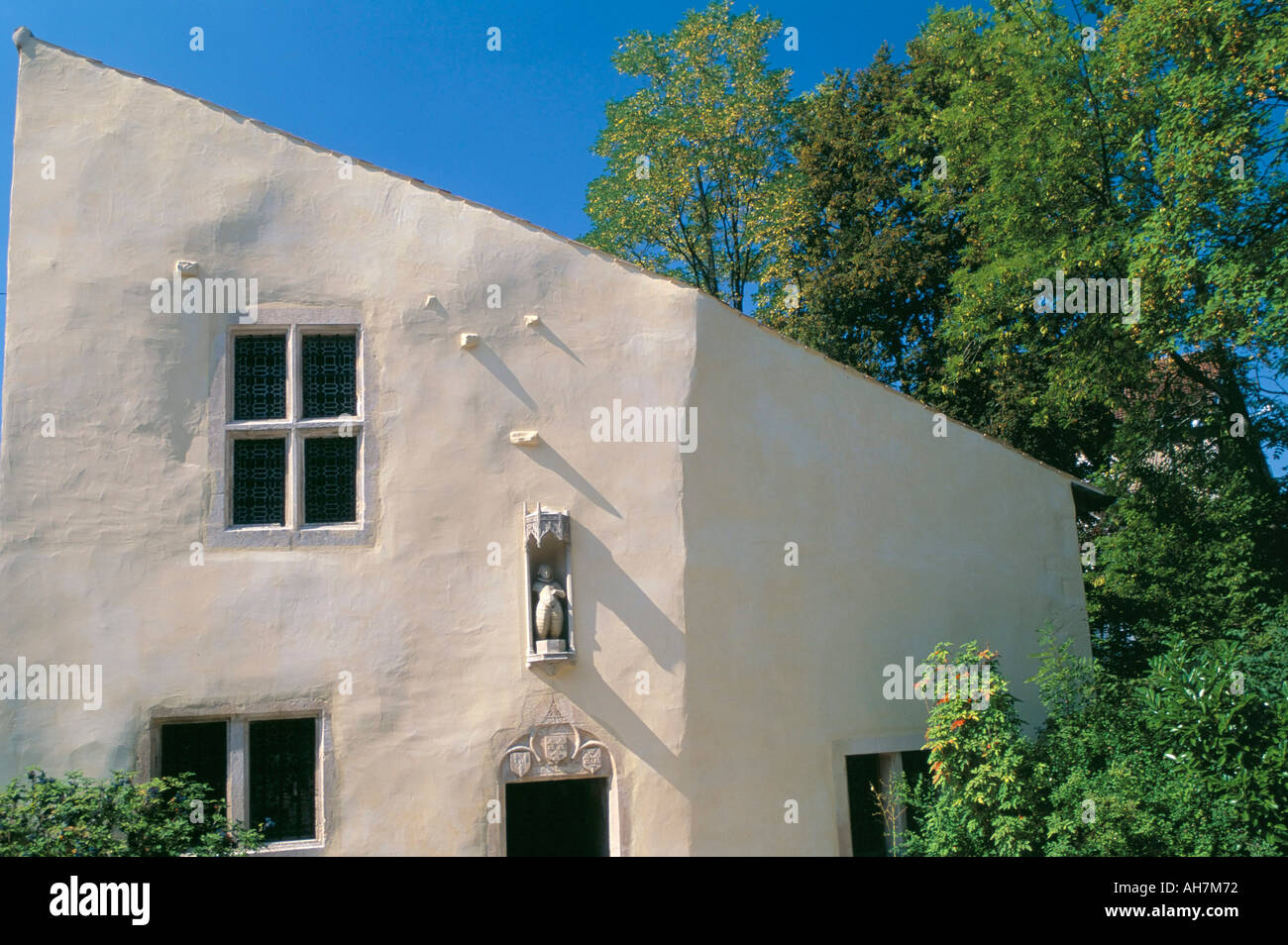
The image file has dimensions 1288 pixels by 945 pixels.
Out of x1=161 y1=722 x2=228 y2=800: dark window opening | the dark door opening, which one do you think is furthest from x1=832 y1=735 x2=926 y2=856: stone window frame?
x1=161 y1=722 x2=228 y2=800: dark window opening

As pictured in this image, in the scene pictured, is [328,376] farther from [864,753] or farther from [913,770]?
[913,770]

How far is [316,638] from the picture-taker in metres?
10.2

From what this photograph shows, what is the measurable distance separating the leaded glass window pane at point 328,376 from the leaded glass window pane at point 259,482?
515 mm

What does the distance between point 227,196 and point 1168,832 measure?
1082cm

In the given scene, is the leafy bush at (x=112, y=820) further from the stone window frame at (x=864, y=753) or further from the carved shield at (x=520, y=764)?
the stone window frame at (x=864, y=753)

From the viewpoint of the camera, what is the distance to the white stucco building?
32.8 feet

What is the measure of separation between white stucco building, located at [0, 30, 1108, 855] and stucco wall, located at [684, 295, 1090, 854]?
44 mm

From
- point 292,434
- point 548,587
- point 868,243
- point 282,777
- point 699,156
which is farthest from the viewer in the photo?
point 699,156

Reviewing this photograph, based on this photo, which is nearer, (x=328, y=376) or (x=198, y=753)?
(x=198, y=753)

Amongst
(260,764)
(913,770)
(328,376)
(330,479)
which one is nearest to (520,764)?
(260,764)

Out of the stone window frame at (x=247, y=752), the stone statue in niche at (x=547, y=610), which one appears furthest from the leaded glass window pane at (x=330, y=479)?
the stone statue in niche at (x=547, y=610)

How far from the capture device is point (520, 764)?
33.7ft

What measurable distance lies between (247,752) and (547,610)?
303 cm

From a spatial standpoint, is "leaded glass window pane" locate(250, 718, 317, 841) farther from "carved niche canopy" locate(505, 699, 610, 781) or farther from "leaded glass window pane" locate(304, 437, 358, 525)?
"leaded glass window pane" locate(304, 437, 358, 525)
